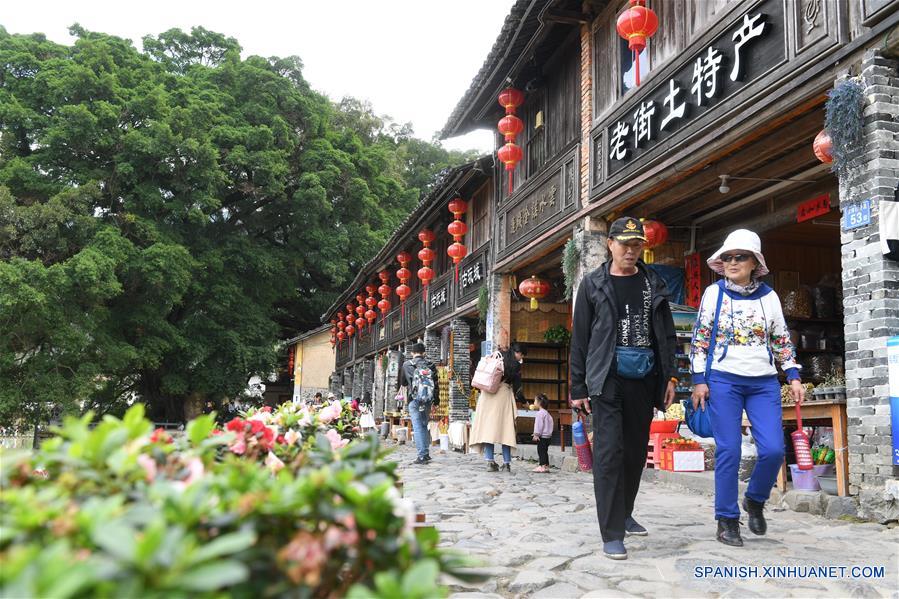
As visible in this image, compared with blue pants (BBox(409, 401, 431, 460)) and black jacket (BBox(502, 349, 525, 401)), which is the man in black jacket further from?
blue pants (BBox(409, 401, 431, 460))

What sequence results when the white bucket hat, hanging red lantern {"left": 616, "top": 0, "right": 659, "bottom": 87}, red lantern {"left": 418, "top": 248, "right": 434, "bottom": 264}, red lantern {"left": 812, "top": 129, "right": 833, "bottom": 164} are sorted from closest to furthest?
the white bucket hat < red lantern {"left": 812, "top": 129, "right": 833, "bottom": 164} < hanging red lantern {"left": 616, "top": 0, "right": 659, "bottom": 87} < red lantern {"left": 418, "top": 248, "right": 434, "bottom": 264}

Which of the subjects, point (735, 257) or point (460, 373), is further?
point (460, 373)

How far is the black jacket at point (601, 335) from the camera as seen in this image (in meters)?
4.29

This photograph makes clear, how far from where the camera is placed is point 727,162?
26.4 ft

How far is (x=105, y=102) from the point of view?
24.0 meters

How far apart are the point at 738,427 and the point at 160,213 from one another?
2489cm

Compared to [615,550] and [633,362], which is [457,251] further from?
[615,550]

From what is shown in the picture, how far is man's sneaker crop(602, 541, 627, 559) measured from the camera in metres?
3.99

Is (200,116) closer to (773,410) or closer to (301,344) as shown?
(301,344)

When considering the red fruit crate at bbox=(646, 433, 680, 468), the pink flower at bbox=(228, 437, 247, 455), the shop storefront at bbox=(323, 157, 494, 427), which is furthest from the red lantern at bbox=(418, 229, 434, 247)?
the pink flower at bbox=(228, 437, 247, 455)

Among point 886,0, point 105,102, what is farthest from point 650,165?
point 105,102

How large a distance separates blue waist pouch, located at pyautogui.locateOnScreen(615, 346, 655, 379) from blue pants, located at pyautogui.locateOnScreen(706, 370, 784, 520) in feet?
1.39

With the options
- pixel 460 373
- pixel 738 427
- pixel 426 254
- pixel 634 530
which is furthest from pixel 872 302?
pixel 426 254

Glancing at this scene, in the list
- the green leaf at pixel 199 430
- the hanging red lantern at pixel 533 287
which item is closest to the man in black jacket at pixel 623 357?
the green leaf at pixel 199 430
